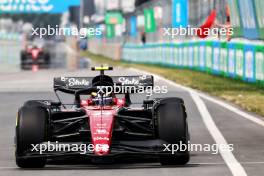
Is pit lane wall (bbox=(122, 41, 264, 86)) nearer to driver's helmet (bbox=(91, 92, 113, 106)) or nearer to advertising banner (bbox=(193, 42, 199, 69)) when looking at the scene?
advertising banner (bbox=(193, 42, 199, 69))

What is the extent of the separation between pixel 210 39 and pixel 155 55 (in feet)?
61.9

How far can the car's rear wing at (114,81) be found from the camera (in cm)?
1347

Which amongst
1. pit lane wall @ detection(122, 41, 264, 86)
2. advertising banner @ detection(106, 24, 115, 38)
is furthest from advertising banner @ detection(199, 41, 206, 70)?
advertising banner @ detection(106, 24, 115, 38)

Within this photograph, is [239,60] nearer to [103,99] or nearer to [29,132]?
[103,99]

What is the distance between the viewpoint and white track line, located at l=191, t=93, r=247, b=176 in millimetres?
11418

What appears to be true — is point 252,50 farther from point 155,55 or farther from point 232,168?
point 155,55

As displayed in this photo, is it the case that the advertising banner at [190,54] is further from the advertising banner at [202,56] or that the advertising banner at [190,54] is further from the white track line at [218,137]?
the white track line at [218,137]

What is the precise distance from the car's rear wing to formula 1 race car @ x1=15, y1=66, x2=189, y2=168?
0.50 m

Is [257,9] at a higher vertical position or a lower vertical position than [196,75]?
higher

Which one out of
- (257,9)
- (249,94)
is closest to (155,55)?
(257,9)

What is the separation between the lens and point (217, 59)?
3631cm

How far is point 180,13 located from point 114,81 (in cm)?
3718

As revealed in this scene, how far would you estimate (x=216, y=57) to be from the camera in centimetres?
3650

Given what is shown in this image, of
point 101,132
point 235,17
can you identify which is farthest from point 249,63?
point 101,132
